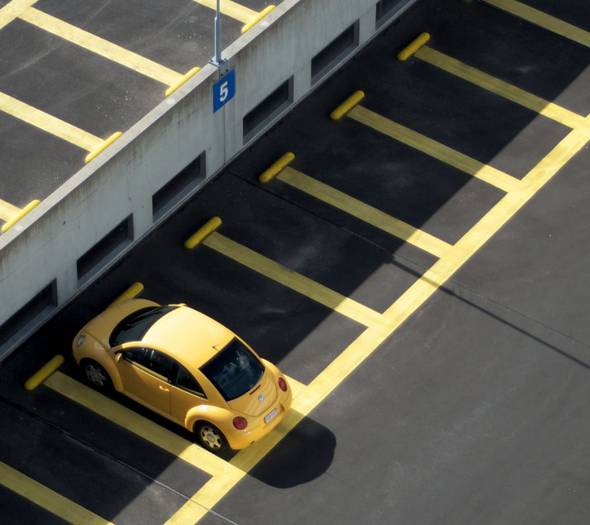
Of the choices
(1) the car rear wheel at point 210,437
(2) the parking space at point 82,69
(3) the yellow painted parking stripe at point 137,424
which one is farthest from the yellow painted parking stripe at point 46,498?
(2) the parking space at point 82,69

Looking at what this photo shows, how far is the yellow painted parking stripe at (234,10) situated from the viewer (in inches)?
1747

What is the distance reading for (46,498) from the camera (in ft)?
125

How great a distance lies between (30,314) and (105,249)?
221 centimetres

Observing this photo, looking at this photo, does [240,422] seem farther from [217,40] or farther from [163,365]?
[217,40]

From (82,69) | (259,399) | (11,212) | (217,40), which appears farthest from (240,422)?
(82,69)

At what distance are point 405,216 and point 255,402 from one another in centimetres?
700

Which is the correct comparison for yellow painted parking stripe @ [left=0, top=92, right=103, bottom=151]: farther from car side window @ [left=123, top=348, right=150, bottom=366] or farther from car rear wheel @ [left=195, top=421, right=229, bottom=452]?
car rear wheel @ [left=195, top=421, right=229, bottom=452]

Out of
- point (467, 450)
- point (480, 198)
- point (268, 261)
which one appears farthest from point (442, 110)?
point (467, 450)

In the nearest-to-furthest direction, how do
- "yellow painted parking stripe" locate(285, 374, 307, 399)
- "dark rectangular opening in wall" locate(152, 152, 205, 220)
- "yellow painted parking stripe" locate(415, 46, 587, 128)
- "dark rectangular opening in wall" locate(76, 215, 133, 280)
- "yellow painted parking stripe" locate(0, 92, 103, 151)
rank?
"yellow painted parking stripe" locate(285, 374, 307, 399)
"yellow painted parking stripe" locate(0, 92, 103, 151)
"dark rectangular opening in wall" locate(76, 215, 133, 280)
"dark rectangular opening in wall" locate(152, 152, 205, 220)
"yellow painted parking stripe" locate(415, 46, 587, 128)

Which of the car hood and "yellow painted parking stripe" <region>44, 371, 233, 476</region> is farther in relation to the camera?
"yellow painted parking stripe" <region>44, 371, 233, 476</region>

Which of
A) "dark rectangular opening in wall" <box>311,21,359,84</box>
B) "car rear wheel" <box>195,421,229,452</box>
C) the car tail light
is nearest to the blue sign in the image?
"dark rectangular opening in wall" <box>311,21,359,84</box>

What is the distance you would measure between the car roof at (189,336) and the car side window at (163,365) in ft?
0.52

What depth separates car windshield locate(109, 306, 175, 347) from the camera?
3953 cm

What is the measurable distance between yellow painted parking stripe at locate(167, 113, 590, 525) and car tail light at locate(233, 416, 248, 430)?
2.60 feet
